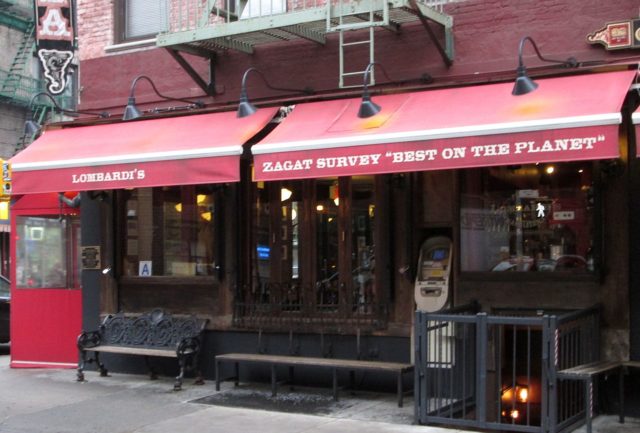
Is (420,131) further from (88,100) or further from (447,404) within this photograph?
(88,100)

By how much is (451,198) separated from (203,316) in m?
3.65

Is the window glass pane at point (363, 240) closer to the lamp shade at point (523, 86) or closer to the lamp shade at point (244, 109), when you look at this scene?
the lamp shade at point (244, 109)

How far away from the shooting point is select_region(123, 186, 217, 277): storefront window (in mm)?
11188

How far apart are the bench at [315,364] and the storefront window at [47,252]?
11.9 ft

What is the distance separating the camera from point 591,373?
290 inches

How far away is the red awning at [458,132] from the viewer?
7367 millimetres

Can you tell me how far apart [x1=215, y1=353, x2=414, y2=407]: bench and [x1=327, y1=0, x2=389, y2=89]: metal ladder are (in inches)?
121

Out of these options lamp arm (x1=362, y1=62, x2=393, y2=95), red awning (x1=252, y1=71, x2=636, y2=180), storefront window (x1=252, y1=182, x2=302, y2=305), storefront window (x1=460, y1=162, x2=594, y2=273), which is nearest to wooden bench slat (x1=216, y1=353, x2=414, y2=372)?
storefront window (x1=252, y1=182, x2=302, y2=305)

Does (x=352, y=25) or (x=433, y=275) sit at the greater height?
(x=352, y=25)

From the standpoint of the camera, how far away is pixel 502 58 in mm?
9234

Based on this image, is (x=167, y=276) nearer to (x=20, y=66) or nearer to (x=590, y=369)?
(x=590, y=369)

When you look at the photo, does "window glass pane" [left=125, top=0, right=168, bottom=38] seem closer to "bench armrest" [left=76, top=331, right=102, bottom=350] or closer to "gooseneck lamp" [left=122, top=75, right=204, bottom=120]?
"gooseneck lamp" [left=122, top=75, right=204, bottom=120]

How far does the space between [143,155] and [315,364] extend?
3.03m

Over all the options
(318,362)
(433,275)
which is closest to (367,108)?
(433,275)
